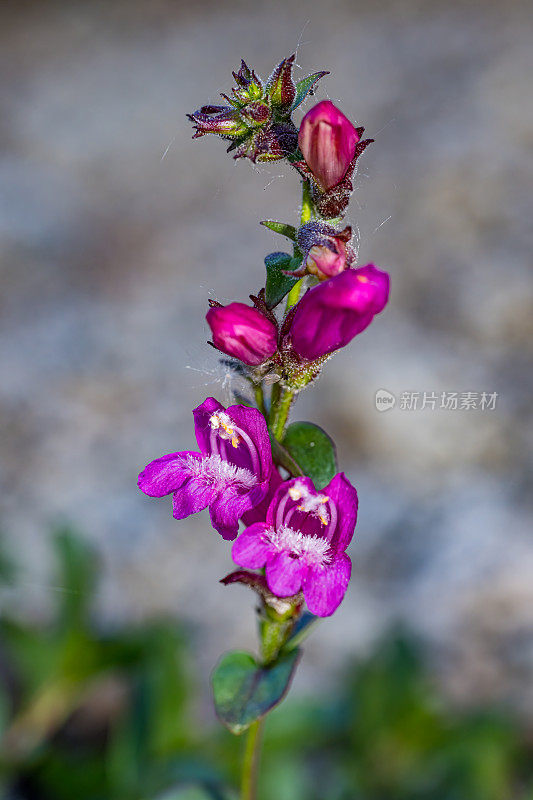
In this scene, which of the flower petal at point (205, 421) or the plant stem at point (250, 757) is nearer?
the flower petal at point (205, 421)

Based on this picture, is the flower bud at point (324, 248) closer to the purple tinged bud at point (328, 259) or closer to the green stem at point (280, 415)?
the purple tinged bud at point (328, 259)

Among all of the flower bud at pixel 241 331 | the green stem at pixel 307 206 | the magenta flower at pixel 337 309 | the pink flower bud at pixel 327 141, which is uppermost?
the pink flower bud at pixel 327 141

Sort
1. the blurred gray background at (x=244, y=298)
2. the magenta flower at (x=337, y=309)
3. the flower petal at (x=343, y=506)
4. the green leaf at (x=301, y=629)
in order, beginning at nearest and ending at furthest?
the magenta flower at (x=337, y=309)
the flower petal at (x=343, y=506)
the green leaf at (x=301, y=629)
the blurred gray background at (x=244, y=298)

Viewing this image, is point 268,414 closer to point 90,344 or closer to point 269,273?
point 269,273

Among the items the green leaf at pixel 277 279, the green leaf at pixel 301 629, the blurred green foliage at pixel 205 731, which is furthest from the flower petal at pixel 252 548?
the blurred green foliage at pixel 205 731

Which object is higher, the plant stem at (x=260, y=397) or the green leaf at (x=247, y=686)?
the plant stem at (x=260, y=397)

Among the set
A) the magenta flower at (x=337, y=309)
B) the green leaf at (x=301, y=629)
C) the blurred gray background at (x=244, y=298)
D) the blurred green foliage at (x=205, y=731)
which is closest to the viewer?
the magenta flower at (x=337, y=309)
